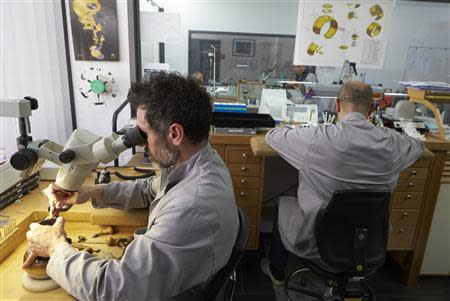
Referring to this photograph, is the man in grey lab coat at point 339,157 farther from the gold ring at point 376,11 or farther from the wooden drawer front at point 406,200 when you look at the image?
the gold ring at point 376,11

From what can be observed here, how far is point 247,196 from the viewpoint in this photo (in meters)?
2.05

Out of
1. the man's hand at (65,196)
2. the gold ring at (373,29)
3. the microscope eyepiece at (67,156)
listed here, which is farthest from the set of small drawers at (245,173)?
the gold ring at (373,29)

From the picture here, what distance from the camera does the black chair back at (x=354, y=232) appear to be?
1.38 m

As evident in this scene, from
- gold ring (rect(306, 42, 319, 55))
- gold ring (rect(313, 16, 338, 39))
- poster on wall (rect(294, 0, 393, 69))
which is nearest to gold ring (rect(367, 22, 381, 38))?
poster on wall (rect(294, 0, 393, 69))

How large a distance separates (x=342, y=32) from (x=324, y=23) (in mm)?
146

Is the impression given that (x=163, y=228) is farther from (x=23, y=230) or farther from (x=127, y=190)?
(x=23, y=230)

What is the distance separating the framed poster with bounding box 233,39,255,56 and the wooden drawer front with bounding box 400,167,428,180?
153cm

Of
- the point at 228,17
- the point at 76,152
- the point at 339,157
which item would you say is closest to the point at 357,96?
the point at 339,157

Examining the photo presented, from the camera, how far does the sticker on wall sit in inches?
84.0

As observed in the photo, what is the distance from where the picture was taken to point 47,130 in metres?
2.10

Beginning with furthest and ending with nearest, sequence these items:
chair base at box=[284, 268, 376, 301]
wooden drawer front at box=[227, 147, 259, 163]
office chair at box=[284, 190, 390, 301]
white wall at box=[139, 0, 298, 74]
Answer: white wall at box=[139, 0, 298, 74] → wooden drawer front at box=[227, 147, 259, 163] → chair base at box=[284, 268, 376, 301] → office chair at box=[284, 190, 390, 301]

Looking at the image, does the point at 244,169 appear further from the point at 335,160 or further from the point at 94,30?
the point at 94,30

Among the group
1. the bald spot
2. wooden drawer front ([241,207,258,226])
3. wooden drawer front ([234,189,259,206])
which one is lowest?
wooden drawer front ([241,207,258,226])

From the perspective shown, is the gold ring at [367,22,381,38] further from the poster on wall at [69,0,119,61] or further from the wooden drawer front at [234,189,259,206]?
the poster on wall at [69,0,119,61]
